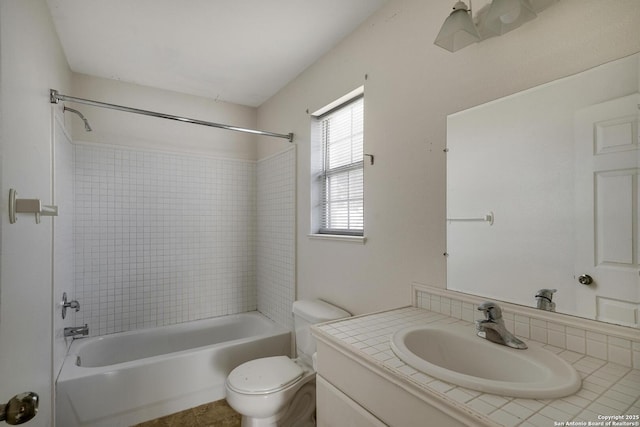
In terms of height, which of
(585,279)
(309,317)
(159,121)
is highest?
(159,121)

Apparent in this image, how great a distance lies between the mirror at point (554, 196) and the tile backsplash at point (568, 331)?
0.03 meters

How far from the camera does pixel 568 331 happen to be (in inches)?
39.1

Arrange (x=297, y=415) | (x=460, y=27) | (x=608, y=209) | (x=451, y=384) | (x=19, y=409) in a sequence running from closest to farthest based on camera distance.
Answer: (x=19, y=409) → (x=451, y=384) → (x=608, y=209) → (x=460, y=27) → (x=297, y=415)

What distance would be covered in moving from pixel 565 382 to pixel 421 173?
95 centimetres

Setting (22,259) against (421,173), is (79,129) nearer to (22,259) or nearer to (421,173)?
(22,259)

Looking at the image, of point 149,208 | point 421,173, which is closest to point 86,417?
point 149,208

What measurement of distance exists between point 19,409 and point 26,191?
0.93 metres

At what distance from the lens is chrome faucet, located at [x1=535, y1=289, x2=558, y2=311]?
3.42 feet

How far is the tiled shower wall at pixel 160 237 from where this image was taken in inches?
99.7

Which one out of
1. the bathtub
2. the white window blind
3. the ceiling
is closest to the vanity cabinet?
the white window blind

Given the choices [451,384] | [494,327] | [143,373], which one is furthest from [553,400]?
[143,373]

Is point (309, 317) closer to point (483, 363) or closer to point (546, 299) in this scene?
point (483, 363)

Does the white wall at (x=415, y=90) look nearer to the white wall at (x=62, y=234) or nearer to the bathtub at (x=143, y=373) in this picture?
the bathtub at (x=143, y=373)

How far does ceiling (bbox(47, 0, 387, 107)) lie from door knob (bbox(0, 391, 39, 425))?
6.05 feet
